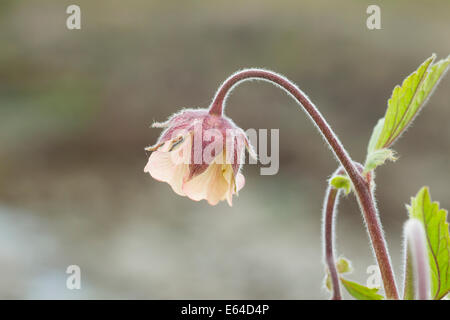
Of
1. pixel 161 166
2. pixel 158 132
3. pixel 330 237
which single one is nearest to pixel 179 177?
pixel 161 166

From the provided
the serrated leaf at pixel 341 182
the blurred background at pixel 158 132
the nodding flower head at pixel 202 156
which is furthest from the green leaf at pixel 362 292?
the blurred background at pixel 158 132

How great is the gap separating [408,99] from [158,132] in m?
4.24

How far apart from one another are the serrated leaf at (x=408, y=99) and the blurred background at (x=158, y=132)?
2.59m

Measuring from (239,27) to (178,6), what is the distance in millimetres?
690

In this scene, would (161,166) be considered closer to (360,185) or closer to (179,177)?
(179,177)

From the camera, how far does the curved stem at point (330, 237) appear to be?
86cm

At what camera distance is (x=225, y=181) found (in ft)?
3.06

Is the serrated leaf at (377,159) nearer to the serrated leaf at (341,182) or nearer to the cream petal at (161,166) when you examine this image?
the serrated leaf at (341,182)

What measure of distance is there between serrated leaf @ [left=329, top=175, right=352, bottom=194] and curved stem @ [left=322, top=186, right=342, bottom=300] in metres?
0.04

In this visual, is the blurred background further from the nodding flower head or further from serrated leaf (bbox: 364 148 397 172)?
serrated leaf (bbox: 364 148 397 172)

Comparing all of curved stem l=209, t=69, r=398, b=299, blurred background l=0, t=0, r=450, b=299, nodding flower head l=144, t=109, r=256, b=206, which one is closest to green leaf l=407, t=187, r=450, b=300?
curved stem l=209, t=69, r=398, b=299

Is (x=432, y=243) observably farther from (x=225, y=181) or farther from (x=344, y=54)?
(x=344, y=54)

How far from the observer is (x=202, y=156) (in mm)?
932
